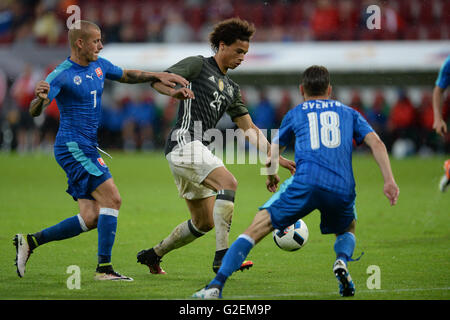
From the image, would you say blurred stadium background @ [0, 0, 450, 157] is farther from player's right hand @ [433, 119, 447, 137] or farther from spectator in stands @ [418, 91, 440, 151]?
player's right hand @ [433, 119, 447, 137]

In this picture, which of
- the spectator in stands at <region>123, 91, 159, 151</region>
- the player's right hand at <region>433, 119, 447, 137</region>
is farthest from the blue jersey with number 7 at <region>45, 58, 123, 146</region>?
the spectator in stands at <region>123, 91, 159, 151</region>

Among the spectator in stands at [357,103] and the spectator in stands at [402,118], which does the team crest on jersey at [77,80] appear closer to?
the spectator in stands at [357,103]

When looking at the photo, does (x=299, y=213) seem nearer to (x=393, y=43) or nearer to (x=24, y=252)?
(x=24, y=252)

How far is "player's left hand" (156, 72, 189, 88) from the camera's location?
21.9 feet

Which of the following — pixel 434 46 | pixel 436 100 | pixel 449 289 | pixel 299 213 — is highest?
pixel 434 46

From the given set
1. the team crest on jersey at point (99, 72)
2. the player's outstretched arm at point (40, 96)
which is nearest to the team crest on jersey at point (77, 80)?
the team crest on jersey at point (99, 72)

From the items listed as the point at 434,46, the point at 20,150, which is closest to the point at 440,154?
the point at 434,46

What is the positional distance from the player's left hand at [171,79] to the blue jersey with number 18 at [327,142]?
1.33 meters

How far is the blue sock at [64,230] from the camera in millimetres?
7109

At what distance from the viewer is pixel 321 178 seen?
5.71 metres

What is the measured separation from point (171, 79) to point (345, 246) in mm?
2230

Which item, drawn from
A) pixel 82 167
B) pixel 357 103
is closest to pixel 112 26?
pixel 357 103
